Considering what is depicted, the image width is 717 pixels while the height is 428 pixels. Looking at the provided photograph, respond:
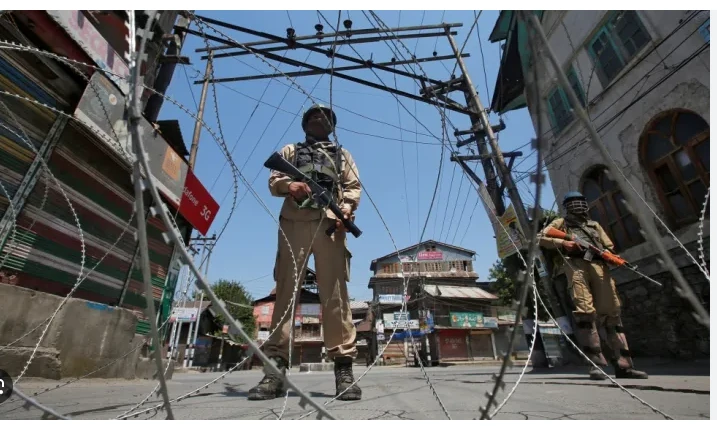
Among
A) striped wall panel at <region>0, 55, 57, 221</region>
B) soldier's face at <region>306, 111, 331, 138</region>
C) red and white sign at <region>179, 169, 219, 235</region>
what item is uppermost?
red and white sign at <region>179, 169, 219, 235</region>

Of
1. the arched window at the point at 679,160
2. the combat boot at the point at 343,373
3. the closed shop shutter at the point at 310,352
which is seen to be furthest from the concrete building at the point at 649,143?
the closed shop shutter at the point at 310,352

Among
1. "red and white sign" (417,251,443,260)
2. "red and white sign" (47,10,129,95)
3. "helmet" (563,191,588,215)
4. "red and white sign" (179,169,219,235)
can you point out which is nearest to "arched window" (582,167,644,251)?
"helmet" (563,191,588,215)

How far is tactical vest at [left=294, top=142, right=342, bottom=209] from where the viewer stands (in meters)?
2.70

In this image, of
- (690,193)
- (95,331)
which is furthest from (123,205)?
(690,193)

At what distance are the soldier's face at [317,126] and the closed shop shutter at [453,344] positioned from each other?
2531cm

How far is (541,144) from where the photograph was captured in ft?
2.68

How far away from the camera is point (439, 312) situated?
88.6 ft

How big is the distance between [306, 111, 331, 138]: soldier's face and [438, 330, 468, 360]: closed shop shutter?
25.3 m

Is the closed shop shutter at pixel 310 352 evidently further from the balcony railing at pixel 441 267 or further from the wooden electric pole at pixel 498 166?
the wooden electric pole at pixel 498 166

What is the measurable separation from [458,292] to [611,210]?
23582 mm

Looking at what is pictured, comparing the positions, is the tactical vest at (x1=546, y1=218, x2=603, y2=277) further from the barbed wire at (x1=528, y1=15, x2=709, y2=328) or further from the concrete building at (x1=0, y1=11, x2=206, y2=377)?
the concrete building at (x1=0, y1=11, x2=206, y2=377)

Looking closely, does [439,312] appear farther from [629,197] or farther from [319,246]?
[629,197]

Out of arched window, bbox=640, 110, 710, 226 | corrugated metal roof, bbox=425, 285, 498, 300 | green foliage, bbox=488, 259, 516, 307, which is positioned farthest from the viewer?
corrugated metal roof, bbox=425, 285, 498, 300

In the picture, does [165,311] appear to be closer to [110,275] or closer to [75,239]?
[110,275]
